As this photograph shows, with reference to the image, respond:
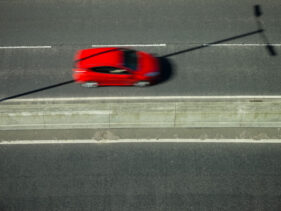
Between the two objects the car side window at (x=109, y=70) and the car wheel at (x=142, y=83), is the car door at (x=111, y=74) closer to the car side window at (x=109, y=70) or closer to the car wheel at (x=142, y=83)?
the car side window at (x=109, y=70)

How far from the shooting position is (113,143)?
53.9 feet

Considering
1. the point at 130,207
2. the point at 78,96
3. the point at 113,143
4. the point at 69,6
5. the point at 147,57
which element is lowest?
the point at 130,207

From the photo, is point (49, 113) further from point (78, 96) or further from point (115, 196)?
point (115, 196)

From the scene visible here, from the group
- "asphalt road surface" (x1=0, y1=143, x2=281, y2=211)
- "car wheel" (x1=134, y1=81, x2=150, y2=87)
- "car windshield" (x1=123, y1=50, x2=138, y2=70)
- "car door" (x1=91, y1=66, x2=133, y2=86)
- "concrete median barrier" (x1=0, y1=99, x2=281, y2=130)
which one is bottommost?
"asphalt road surface" (x1=0, y1=143, x2=281, y2=211)

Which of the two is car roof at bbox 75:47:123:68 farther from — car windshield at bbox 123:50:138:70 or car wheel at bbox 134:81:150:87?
car wheel at bbox 134:81:150:87

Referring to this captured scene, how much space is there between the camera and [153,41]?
67.4 ft

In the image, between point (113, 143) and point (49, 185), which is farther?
point (113, 143)

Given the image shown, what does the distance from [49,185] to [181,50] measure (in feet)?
31.0

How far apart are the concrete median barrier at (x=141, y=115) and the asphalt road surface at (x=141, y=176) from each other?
94 centimetres

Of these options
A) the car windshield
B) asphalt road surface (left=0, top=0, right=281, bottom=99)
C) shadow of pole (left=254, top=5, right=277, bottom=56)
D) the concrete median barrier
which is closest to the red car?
the car windshield

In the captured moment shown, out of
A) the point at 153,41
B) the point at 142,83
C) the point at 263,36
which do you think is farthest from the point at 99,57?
the point at 263,36

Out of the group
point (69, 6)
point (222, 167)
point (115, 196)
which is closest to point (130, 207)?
point (115, 196)

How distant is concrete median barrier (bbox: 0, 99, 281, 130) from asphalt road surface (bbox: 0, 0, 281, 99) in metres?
1.89

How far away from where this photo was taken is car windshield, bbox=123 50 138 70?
18391mm
